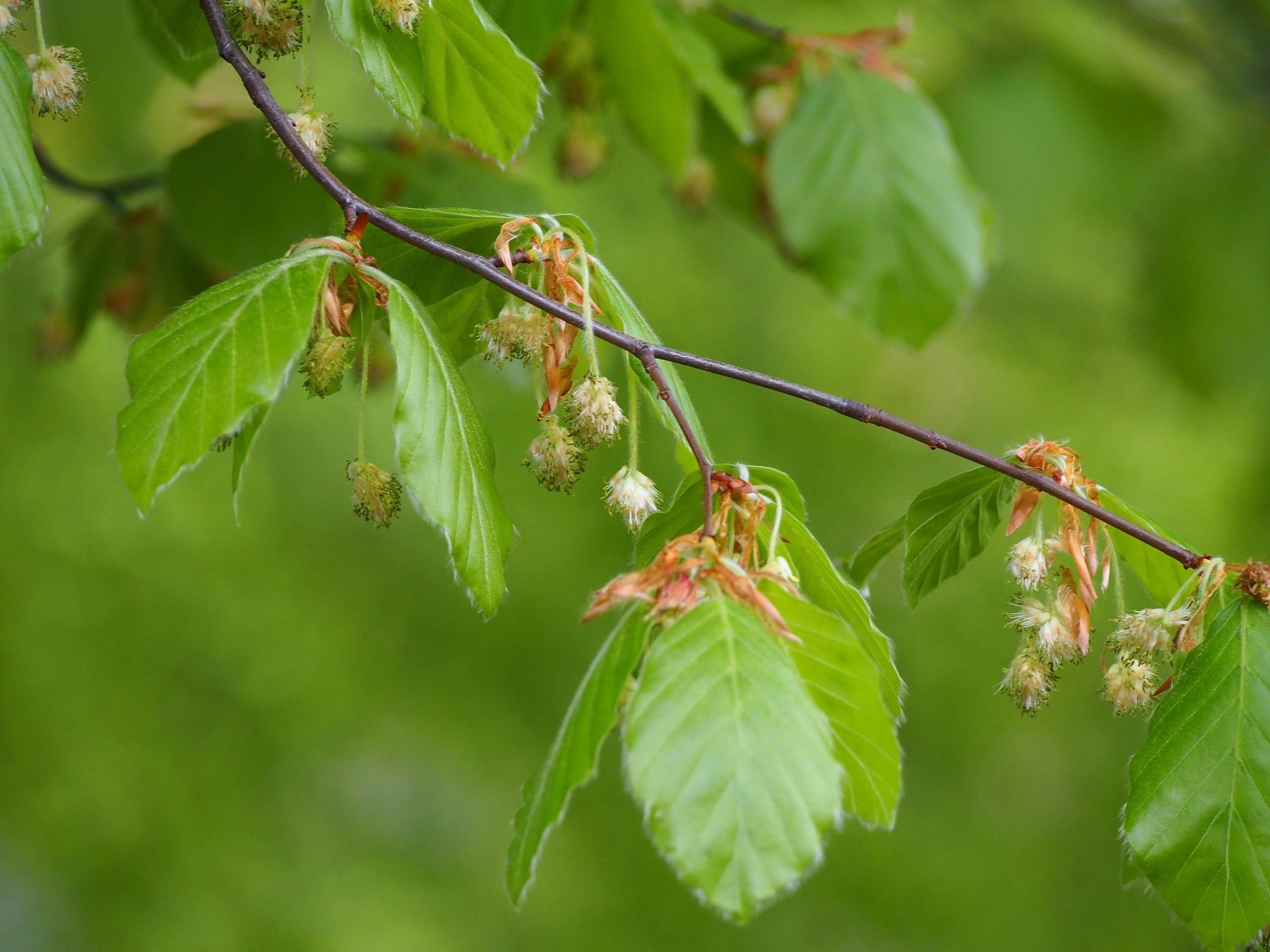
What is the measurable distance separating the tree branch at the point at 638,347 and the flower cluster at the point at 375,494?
147 mm

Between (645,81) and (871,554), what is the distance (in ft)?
2.36

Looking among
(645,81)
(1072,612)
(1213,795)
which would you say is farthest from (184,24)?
(1213,795)

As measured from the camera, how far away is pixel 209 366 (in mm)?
563

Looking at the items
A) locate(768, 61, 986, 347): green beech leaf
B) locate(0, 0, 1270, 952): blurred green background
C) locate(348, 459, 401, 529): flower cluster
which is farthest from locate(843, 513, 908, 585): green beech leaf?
locate(0, 0, 1270, 952): blurred green background

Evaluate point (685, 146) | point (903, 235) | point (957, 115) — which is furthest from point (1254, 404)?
point (685, 146)

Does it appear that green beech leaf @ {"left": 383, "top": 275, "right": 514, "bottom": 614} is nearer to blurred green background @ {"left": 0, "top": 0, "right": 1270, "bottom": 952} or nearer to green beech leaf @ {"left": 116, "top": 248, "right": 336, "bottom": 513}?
green beech leaf @ {"left": 116, "top": 248, "right": 336, "bottom": 513}

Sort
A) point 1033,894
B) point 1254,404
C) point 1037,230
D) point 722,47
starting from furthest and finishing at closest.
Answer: point 1033,894
point 1254,404
point 1037,230
point 722,47

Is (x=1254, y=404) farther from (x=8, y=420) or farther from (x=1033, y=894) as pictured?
(x=8, y=420)

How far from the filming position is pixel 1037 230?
7.36 feet

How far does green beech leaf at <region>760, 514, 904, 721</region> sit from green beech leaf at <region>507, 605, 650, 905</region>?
0.42 ft

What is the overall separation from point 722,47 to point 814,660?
1198 millimetres

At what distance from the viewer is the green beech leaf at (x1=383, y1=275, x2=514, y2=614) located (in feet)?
1.94

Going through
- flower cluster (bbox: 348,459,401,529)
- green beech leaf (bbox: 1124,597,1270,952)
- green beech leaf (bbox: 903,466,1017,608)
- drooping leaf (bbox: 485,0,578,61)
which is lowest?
green beech leaf (bbox: 1124,597,1270,952)

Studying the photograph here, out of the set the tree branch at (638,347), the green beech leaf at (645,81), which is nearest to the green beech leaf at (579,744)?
the tree branch at (638,347)
